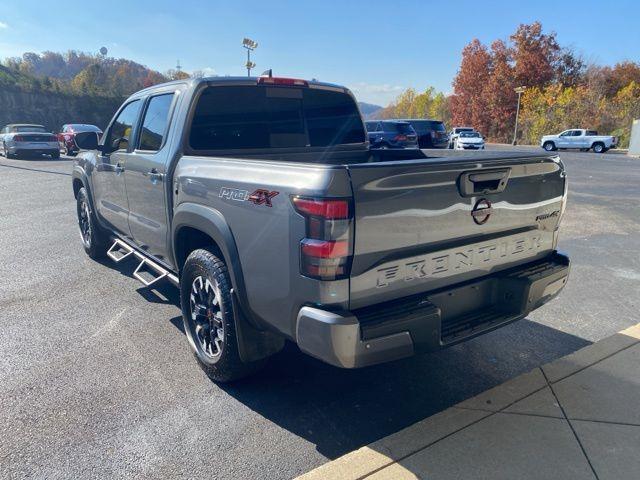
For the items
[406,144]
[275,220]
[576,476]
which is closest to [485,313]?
[576,476]

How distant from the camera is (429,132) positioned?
21562 millimetres

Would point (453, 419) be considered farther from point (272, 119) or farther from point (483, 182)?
point (272, 119)

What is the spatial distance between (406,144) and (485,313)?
1571cm

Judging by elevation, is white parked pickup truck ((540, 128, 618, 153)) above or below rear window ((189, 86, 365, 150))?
below

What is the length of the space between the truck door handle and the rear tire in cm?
225

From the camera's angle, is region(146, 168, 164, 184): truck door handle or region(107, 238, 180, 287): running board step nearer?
region(146, 168, 164, 184): truck door handle

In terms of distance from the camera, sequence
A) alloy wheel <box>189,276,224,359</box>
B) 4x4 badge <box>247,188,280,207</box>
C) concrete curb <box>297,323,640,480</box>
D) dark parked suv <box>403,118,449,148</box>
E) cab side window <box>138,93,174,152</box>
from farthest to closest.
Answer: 1. dark parked suv <box>403,118,449,148</box>
2. cab side window <box>138,93,174,152</box>
3. alloy wheel <box>189,276,224,359</box>
4. 4x4 badge <box>247,188,280,207</box>
5. concrete curb <box>297,323,640,480</box>

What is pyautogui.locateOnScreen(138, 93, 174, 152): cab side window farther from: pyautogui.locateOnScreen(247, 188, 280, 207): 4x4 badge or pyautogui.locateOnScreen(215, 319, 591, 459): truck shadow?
pyautogui.locateOnScreen(215, 319, 591, 459): truck shadow

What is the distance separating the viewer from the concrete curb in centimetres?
236

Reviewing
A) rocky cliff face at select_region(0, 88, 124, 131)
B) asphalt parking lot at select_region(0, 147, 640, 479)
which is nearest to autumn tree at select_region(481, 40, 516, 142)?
rocky cliff face at select_region(0, 88, 124, 131)

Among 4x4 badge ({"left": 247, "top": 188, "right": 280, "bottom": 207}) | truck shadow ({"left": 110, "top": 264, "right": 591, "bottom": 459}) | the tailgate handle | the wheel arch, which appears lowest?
truck shadow ({"left": 110, "top": 264, "right": 591, "bottom": 459})

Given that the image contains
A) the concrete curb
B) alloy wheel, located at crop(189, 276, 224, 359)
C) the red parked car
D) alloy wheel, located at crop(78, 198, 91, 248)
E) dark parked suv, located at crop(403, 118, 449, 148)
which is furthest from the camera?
the red parked car

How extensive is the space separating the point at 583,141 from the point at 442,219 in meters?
36.9

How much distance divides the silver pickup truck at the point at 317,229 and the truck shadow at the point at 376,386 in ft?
1.13
